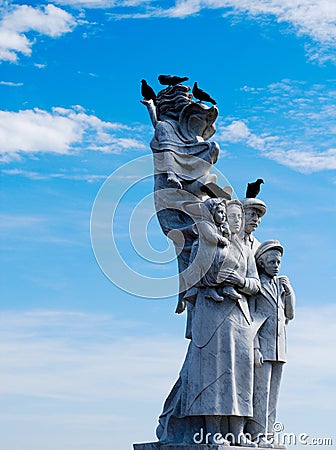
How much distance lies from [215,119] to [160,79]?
3.12ft

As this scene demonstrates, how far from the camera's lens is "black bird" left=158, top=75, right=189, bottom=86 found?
12.2 m

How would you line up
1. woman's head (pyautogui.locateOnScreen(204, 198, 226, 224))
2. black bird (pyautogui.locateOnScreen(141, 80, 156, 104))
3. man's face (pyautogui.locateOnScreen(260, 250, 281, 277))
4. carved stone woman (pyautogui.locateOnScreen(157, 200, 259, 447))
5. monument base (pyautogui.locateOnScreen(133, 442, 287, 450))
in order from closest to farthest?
1. monument base (pyautogui.locateOnScreen(133, 442, 287, 450))
2. carved stone woman (pyautogui.locateOnScreen(157, 200, 259, 447))
3. woman's head (pyautogui.locateOnScreen(204, 198, 226, 224))
4. man's face (pyautogui.locateOnScreen(260, 250, 281, 277))
5. black bird (pyautogui.locateOnScreen(141, 80, 156, 104))

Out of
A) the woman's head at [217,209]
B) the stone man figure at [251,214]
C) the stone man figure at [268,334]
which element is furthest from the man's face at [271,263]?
the woman's head at [217,209]

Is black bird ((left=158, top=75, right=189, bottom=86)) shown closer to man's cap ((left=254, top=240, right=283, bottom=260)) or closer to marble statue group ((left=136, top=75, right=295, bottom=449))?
marble statue group ((left=136, top=75, right=295, bottom=449))

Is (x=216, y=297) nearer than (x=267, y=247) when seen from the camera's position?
Yes

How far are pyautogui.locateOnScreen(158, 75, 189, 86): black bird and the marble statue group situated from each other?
0.26m

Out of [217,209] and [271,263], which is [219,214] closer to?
[217,209]

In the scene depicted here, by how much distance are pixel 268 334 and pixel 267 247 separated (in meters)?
1.12

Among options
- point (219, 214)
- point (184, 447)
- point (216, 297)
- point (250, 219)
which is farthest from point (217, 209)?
point (184, 447)

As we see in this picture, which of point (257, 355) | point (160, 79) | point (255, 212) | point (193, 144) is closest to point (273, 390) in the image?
point (257, 355)

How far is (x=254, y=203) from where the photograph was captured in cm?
1156

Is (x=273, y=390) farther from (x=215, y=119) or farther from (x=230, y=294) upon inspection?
(x=215, y=119)

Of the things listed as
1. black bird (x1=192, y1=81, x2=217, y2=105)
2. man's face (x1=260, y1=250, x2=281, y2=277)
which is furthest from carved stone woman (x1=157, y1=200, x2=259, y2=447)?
black bird (x1=192, y1=81, x2=217, y2=105)

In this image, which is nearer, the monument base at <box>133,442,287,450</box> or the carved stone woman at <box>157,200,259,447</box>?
the monument base at <box>133,442,287,450</box>
